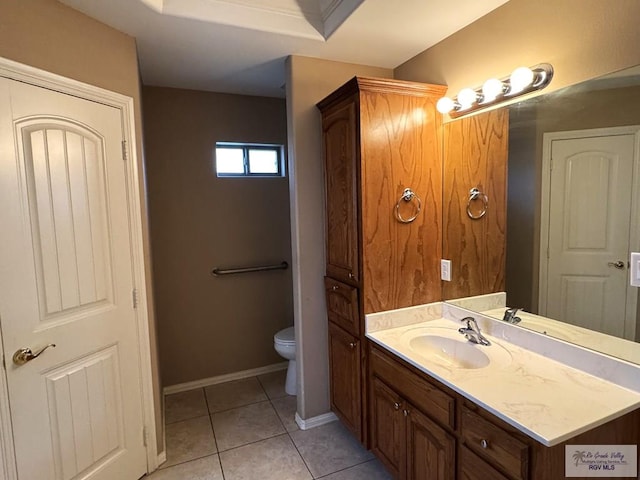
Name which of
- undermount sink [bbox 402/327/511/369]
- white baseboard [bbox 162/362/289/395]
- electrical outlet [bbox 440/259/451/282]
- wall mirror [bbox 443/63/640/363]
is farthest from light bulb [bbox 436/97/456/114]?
white baseboard [bbox 162/362/289/395]

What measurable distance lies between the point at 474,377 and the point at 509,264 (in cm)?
68

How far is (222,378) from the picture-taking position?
309cm

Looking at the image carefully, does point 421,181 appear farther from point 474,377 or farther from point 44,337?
point 44,337

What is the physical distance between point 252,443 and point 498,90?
7.96ft

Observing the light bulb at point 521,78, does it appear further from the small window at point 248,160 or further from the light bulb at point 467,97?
the small window at point 248,160

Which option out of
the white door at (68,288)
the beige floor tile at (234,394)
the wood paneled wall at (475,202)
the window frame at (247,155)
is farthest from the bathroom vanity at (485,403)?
the window frame at (247,155)

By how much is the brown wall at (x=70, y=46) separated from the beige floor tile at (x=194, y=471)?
44.7 inches

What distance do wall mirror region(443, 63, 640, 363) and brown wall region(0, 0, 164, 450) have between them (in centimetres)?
177

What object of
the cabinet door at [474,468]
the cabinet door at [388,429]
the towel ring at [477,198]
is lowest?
the cabinet door at [388,429]

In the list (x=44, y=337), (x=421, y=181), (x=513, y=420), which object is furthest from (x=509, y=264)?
(x=44, y=337)

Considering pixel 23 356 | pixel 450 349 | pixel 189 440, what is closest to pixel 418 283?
pixel 450 349

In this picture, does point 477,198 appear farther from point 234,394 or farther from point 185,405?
point 185,405

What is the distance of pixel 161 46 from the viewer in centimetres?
200

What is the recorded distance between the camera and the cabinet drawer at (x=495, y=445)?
1.09 m
